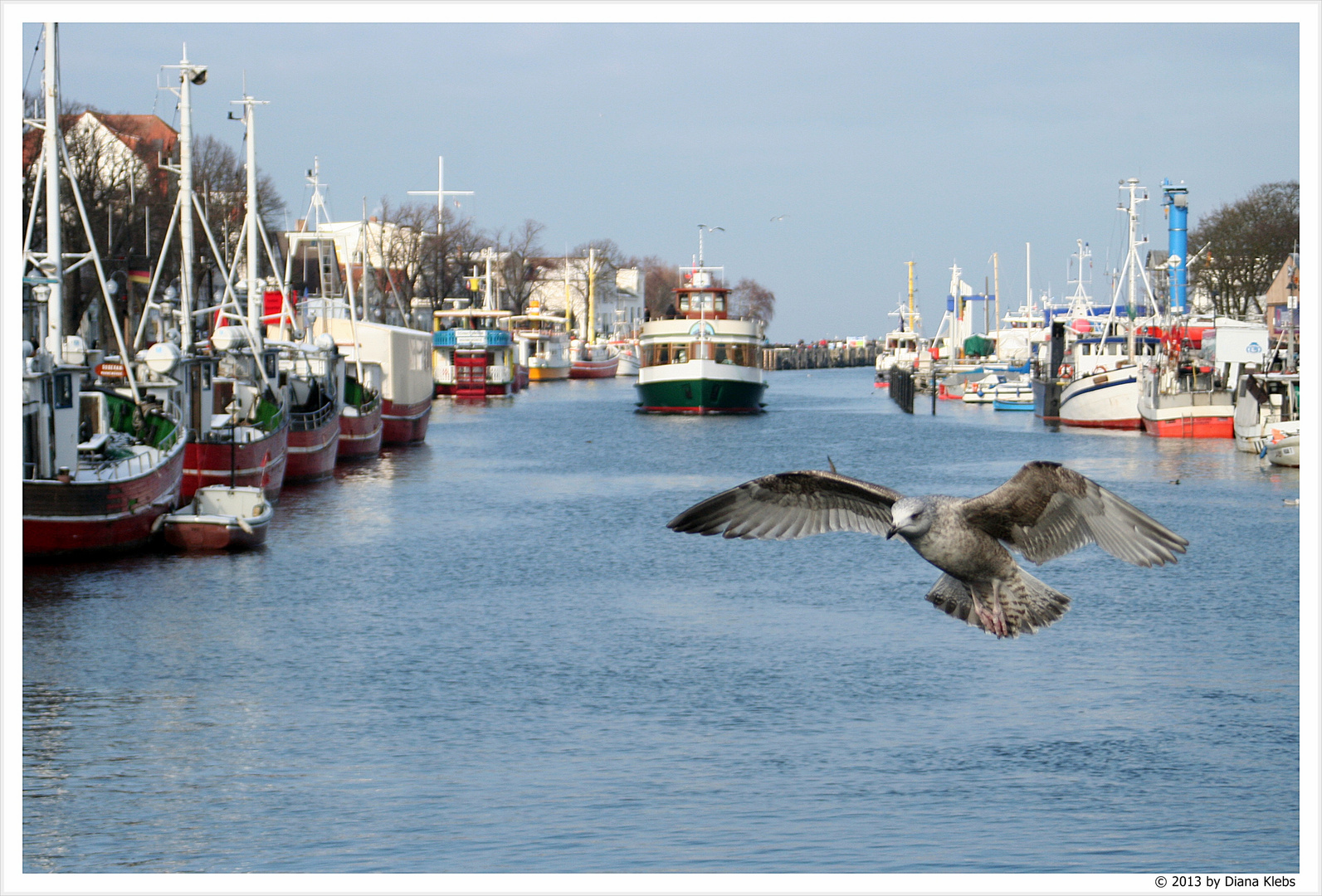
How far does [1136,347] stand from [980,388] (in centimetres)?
2877

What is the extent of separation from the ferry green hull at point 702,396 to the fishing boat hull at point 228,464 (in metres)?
36.1

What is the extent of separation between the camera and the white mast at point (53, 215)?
27.8 meters

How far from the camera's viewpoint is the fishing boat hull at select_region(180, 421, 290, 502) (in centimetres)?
3394

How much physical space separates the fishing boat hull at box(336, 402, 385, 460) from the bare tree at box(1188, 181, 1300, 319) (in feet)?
153

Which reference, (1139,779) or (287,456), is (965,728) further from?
(287,456)

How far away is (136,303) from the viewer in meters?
63.1

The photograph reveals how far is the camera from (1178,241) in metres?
67.8

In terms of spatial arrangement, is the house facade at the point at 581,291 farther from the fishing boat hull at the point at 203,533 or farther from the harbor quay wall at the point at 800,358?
A: the fishing boat hull at the point at 203,533

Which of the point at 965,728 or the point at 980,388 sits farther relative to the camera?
the point at 980,388

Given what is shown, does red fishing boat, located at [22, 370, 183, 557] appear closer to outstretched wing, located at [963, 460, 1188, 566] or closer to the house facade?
outstretched wing, located at [963, 460, 1188, 566]

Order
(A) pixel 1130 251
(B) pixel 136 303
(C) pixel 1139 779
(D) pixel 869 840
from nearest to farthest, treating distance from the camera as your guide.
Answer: (D) pixel 869 840
(C) pixel 1139 779
(B) pixel 136 303
(A) pixel 1130 251

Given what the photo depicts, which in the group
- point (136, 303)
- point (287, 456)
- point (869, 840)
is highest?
point (136, 303)

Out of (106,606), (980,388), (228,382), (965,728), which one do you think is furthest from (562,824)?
(980,388)

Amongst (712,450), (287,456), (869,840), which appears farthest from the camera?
(712,450)
